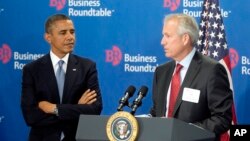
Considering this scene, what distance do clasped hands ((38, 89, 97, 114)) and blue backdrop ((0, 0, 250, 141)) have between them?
1265 mm

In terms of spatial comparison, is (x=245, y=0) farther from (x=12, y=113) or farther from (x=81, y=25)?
(x=12, y=113)

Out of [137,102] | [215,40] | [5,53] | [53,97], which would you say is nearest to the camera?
[137,102]

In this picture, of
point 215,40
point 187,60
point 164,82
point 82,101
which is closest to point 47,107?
point 82,101

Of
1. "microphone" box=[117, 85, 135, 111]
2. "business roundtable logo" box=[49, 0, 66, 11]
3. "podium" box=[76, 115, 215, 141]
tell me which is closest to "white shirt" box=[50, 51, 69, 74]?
"business roundtable logo" box=[49, 0, 66, 11]

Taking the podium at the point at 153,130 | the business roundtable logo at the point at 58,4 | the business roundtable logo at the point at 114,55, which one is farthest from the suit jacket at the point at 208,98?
the business roundtable logo at the point at 58,4

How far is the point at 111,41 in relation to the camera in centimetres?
660

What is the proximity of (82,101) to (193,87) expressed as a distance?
141 centimetres

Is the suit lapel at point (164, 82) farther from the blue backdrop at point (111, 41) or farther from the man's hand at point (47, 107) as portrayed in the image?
the blue backdrop at point (111, 41)

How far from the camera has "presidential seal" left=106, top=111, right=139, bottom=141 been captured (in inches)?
131

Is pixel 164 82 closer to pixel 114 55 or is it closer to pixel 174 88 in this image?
pixel 174 88

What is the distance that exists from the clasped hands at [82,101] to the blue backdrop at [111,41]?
1.27 m

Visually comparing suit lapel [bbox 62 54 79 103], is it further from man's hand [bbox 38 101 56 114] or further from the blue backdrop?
the blue backdrop

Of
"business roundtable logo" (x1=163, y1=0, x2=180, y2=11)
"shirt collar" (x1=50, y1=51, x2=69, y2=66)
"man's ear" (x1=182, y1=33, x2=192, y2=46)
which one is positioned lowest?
"shirt collar" (x1=50, y1=51, x2=69, y2=66)

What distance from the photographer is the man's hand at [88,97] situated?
5.26m
